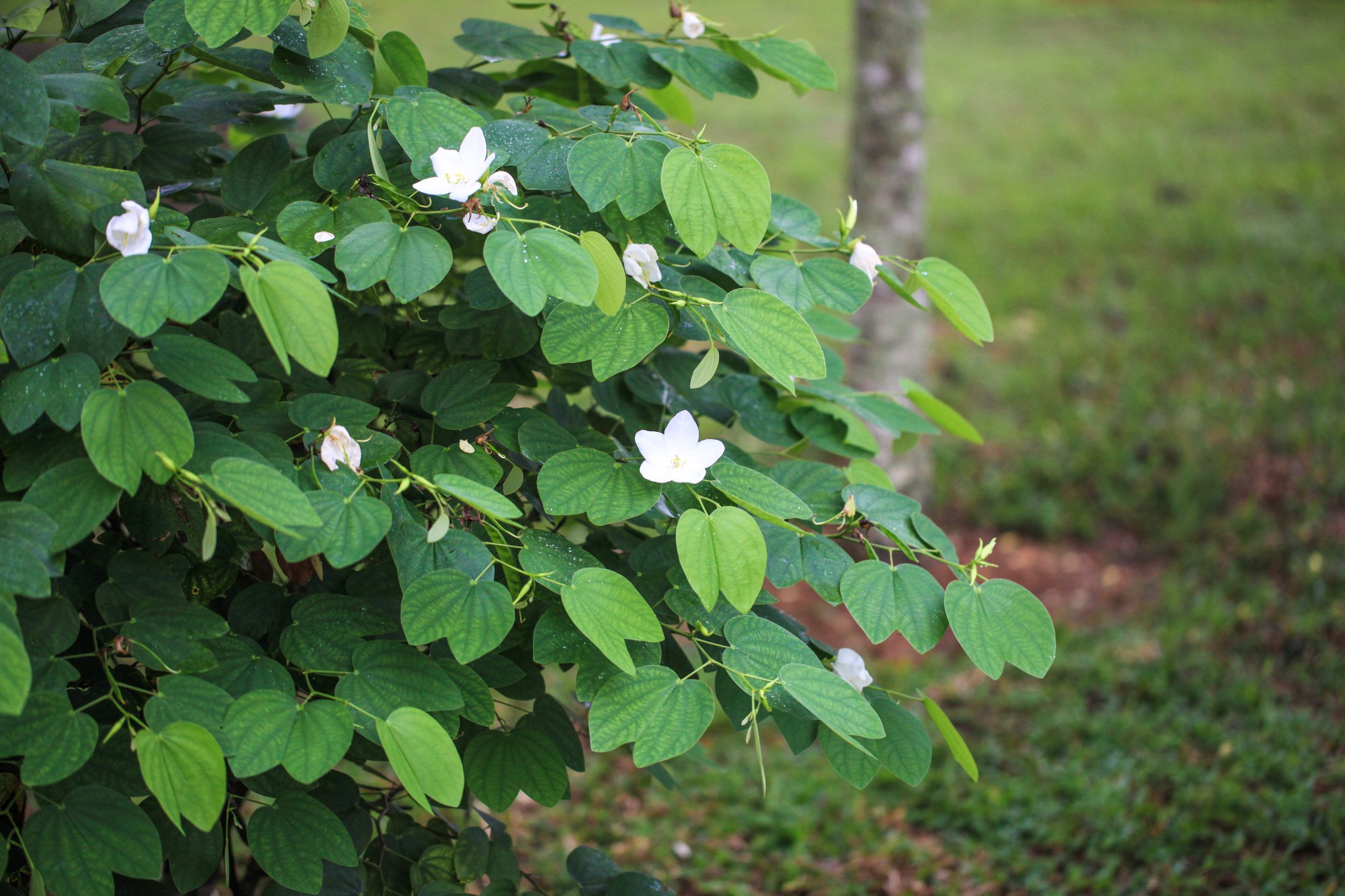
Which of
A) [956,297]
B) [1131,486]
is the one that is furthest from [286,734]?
[1131,486]

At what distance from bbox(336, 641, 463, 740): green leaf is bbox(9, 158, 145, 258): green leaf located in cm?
44

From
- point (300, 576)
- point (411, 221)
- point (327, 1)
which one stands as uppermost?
point (327, 1)

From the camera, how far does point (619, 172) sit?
0.86 m

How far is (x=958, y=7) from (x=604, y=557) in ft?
33.1

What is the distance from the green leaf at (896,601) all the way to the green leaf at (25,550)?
644 millimetres

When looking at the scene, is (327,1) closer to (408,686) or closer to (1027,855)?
(408,686)

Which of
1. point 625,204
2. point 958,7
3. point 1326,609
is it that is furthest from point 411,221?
point 958,7

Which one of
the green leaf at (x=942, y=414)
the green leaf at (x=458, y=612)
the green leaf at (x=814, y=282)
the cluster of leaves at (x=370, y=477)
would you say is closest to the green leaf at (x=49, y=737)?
the cluster of leaves at (x=370, y=477)

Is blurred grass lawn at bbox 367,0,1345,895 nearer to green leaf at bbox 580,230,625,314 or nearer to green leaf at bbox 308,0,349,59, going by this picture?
green leaf at bbox 308,0,349,59

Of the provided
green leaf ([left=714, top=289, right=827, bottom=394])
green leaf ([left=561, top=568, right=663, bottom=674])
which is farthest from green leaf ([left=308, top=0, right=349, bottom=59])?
green leaf ([left=561, top=568, right=663, bottom=674])

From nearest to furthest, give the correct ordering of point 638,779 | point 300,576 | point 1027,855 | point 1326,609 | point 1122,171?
point 300,576
point 1027,855
point 638,779
point 1326,609
point 1122,171

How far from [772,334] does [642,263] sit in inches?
5.7

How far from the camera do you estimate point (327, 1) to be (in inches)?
33.8

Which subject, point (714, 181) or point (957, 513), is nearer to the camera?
point (714, 181)
